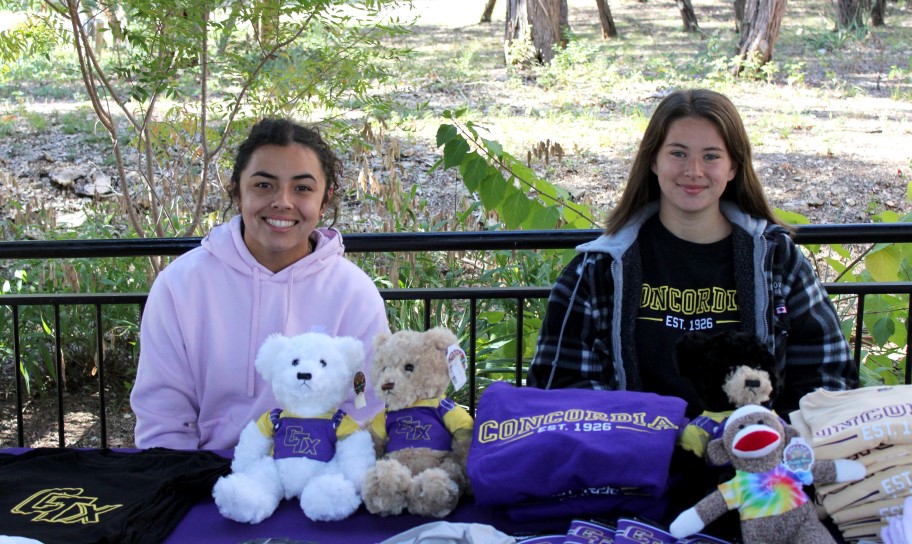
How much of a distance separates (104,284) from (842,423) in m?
4.18

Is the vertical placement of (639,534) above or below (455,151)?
below

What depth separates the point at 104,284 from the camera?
4.89m

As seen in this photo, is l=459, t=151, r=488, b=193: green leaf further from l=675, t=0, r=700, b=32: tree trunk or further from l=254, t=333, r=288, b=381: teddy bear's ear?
l=675, t=0, r=700, b=32: tree trunk

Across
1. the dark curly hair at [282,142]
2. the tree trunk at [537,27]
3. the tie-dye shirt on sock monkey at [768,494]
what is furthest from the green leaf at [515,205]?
the tree trunk at [537,27]

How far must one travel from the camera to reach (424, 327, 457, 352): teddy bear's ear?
6.15 ft

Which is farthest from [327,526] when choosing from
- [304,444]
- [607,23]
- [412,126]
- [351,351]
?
[607,23]

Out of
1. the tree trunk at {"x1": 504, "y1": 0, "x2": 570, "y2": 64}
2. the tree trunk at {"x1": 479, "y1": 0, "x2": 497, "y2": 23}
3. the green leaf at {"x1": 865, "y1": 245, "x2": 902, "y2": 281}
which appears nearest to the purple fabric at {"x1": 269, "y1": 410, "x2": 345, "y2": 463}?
the green leaf at {"x1": 865, "y1": 245, "x2": 902, "y2": 281}

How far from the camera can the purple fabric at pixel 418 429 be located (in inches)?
72.9

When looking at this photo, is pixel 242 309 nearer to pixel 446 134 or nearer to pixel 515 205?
pixel 446 134

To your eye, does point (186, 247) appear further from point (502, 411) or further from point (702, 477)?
point (702, 477)

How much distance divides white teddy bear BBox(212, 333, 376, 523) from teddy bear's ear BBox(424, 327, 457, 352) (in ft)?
0.64

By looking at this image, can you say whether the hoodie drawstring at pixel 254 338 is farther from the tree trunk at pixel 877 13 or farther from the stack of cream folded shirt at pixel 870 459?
the tree trunk at pixel 877 13

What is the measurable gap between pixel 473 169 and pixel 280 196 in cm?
107

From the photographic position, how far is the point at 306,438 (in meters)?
1.91
